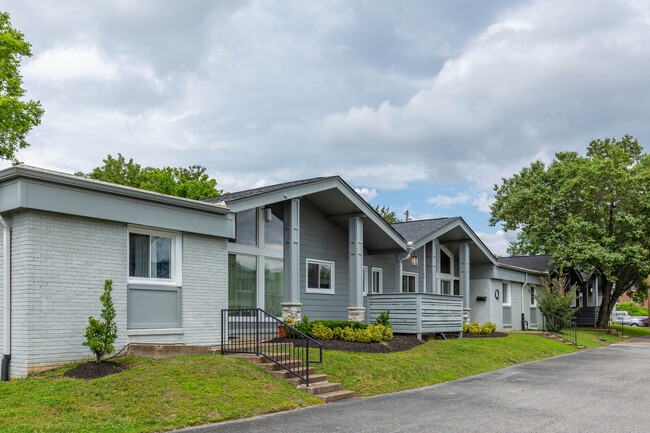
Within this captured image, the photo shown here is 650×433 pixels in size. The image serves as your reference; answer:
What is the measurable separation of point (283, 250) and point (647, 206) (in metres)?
22.9

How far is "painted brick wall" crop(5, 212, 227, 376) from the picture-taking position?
34.0 ft

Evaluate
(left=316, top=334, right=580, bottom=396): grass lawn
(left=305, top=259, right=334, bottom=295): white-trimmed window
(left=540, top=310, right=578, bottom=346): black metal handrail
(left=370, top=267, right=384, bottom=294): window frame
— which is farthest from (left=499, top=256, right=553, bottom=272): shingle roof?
(left=305, top=259, right=334, bottom=295): white-trimmed window

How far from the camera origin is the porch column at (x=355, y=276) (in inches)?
720

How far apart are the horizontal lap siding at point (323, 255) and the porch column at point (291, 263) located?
182cm

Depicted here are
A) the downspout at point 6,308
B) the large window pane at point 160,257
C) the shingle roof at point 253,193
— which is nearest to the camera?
the downspout at point 6,308

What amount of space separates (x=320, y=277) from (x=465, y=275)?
867cm

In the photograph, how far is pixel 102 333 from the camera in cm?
1031

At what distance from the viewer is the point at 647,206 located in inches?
1216

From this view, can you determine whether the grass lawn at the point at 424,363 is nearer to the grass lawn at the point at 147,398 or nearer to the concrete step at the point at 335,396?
the concrete step at the point at 335,396

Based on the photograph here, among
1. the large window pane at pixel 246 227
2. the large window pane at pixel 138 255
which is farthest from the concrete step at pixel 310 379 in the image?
the large window pane at pixel 246 227

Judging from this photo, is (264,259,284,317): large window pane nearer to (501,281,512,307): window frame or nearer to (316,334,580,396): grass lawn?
(316,334,580,396): grass lawn

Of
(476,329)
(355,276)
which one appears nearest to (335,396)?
(355,276)

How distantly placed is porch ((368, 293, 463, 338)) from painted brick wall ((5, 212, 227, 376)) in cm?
874

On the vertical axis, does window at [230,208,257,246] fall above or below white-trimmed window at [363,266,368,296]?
above
